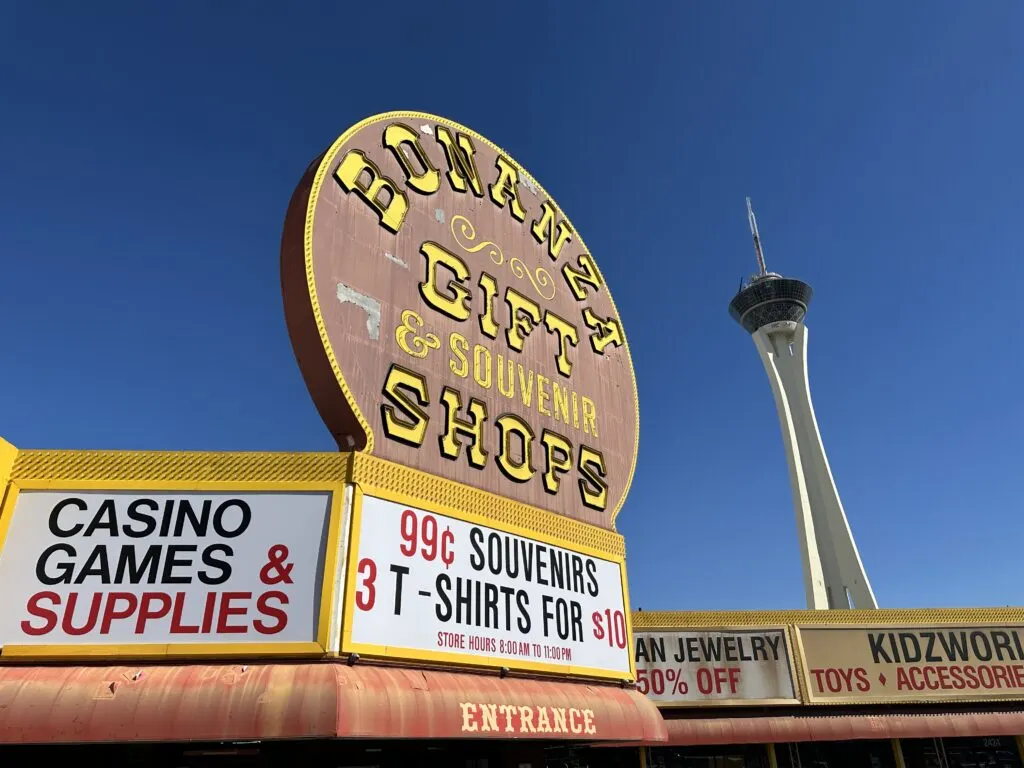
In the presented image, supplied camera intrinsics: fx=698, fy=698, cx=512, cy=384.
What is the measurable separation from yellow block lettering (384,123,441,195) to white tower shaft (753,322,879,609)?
4618cm

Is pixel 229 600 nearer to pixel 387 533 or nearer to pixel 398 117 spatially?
pixel 387 533

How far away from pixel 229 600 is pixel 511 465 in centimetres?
446

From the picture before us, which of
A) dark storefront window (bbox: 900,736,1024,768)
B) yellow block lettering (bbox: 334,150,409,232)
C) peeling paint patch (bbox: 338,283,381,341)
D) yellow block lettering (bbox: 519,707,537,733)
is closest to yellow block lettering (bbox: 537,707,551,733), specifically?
yellow block lettering (bbox: 519,707,537,733)

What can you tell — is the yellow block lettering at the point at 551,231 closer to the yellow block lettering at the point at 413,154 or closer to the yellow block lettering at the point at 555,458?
the yellow block lettering at the point at 413,154

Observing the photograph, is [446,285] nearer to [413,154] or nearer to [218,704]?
[413,154]

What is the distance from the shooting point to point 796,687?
1490 centimetres

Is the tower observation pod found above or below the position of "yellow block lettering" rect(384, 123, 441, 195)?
above

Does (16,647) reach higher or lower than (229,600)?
lower

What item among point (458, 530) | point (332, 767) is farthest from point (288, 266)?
point (332, 767)

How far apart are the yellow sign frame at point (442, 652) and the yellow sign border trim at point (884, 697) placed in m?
6.46

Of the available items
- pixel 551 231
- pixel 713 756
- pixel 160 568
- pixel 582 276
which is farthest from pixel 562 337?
pixel 713 756

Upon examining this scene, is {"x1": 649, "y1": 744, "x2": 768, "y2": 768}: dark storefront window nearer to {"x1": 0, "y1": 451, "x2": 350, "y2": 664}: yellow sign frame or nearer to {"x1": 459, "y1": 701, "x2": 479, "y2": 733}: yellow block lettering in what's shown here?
{"x1": 459, "y1": 701, "x2": 479, "y2": 733}: yellow block lettering

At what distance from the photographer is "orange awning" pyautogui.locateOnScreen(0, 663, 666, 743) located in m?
5.98

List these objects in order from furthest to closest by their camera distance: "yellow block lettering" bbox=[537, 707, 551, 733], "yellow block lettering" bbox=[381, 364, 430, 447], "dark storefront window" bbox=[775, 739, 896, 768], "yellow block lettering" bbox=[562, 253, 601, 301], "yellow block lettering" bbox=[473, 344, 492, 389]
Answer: "dark storefront window" bbox=[775, 739, 896, 768] → "yellow block lettering" bbox=[562, 253, 601, 301] → "yellow block lettering" bbox=[473, 344, 492, 389] → "yellow block lettering" bbox=[381, 364, 430, 447] → "yellow block lettering" bbox=[537, 707, 551, 733]
